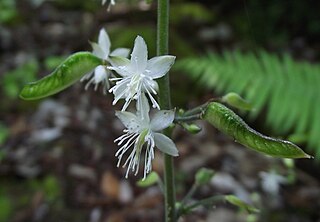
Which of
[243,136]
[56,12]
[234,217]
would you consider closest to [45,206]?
[234,217]

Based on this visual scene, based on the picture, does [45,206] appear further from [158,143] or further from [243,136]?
[243,136]

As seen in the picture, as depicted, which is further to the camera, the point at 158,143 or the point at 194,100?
the point at 194,100

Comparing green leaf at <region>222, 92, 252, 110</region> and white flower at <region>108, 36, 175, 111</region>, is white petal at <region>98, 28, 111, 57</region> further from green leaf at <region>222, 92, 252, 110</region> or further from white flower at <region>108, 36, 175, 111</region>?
green leaf at <region>222, 92, 252, 110</region>

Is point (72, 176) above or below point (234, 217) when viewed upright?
above

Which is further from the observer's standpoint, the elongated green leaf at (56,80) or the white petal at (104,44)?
the white petal at (104,44)

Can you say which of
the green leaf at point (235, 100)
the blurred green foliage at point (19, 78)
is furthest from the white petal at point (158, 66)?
the blurred green foliage at point (19, 78)

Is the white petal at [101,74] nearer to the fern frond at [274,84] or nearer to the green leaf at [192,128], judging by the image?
the green leaf at [192,128]

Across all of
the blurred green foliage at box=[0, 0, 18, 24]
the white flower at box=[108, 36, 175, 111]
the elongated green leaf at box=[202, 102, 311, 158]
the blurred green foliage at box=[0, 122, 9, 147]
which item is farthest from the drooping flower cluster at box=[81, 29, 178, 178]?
the blurred green foliage at box=[0, 0, 18, 24]
